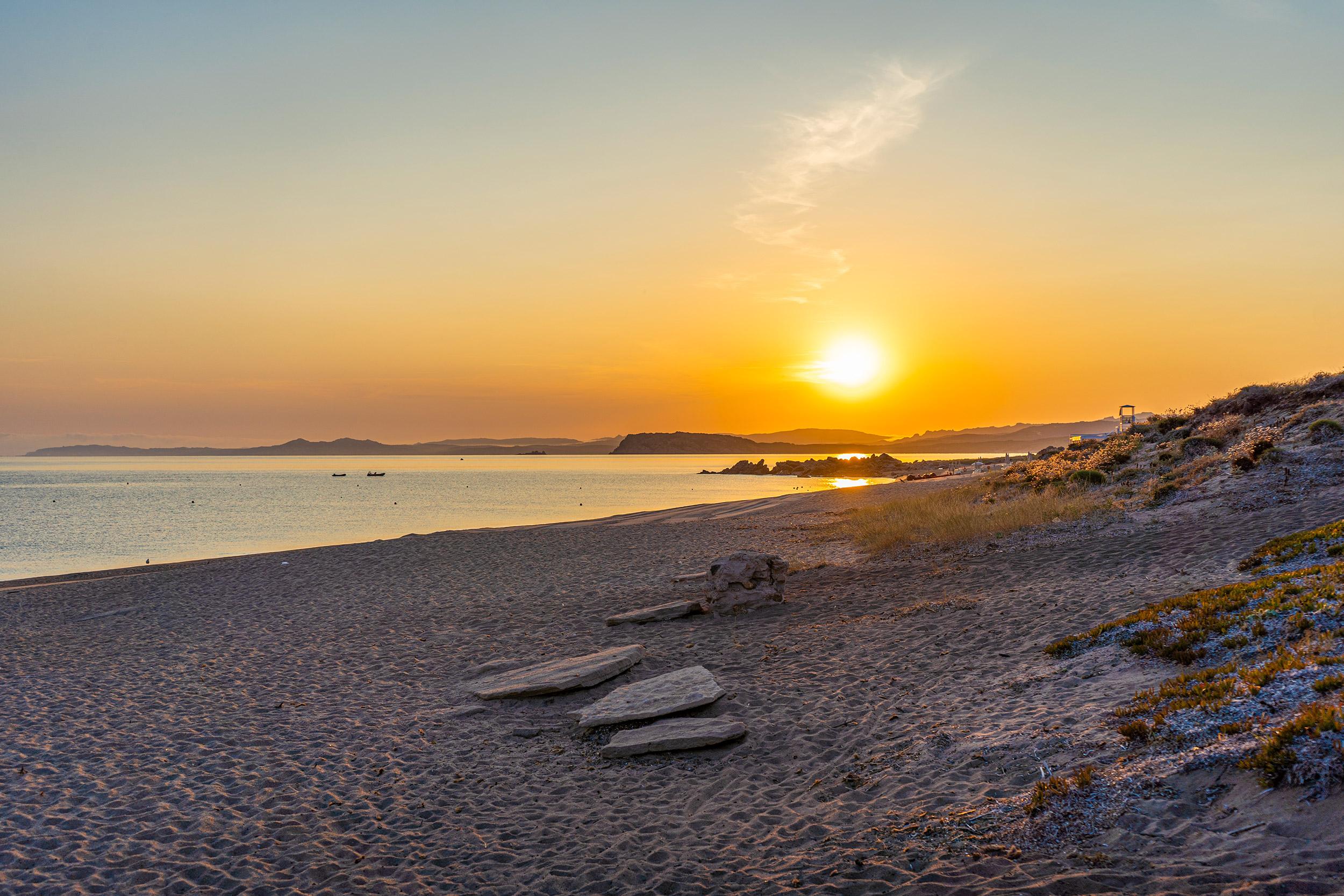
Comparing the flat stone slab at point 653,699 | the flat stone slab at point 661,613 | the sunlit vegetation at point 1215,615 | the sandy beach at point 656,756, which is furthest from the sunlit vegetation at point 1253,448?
the flat stone slab at point 653,699

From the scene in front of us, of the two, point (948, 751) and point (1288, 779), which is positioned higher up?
point (1288, 779)

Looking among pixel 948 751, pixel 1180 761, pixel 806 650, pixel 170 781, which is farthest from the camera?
pixel 806 650

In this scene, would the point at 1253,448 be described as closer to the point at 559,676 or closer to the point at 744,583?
the point at 744,583

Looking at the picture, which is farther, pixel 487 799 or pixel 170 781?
pixel 170 781

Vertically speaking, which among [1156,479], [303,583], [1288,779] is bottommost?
[303,583]

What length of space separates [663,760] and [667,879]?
2813 millimetres

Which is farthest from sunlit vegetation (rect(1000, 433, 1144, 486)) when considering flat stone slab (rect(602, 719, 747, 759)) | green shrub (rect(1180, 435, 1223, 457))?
flat stone slab (rect(602, 719, 747, 759))

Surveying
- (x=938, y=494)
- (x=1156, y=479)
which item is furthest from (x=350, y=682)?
(x=938, y=494)

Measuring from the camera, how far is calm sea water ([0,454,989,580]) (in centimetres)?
3912

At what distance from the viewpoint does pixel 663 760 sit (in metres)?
Result: 9.29

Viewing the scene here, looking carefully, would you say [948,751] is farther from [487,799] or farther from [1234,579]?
[1234,579]

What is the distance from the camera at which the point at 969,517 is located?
22.4m

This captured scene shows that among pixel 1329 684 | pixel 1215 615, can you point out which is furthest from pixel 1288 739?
pixel 1215 615

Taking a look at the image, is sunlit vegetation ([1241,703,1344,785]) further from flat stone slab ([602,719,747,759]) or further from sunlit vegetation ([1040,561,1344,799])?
flat stone slab ([602,719,747,759])
